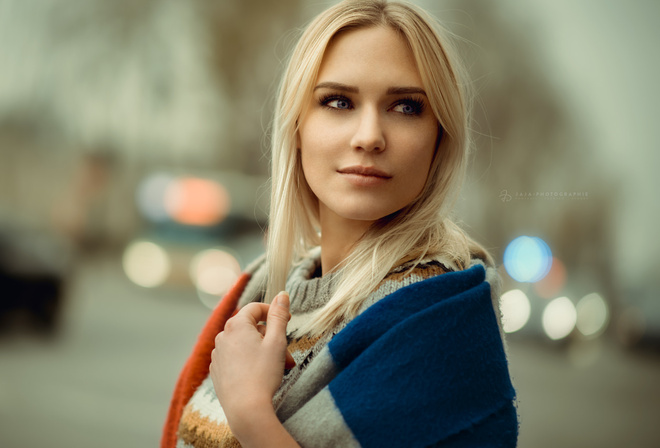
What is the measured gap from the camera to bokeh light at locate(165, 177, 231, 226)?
10672 mm

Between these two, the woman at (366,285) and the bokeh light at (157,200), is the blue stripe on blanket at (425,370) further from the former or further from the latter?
the bokeh light at (157,200)

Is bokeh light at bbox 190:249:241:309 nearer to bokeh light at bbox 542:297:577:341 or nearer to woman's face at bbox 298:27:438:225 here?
bokeh light at bbox 542:297:577:341

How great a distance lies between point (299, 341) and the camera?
53.3 inches

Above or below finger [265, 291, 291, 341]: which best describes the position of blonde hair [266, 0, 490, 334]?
above

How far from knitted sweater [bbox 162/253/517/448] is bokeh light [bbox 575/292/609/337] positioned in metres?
8.84

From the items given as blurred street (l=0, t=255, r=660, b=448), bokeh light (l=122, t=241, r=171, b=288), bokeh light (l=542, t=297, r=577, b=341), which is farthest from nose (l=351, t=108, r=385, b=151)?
bokeh light (l=122, t=241, r=171, b=288)

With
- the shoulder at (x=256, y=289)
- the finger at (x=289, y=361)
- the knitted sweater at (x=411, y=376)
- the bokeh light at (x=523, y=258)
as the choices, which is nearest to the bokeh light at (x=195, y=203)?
the bokeh light at (x=523, y=258)

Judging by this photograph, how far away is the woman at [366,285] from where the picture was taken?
113 centimetres

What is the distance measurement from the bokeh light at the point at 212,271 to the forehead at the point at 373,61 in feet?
28.0

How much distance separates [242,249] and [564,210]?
4732mm

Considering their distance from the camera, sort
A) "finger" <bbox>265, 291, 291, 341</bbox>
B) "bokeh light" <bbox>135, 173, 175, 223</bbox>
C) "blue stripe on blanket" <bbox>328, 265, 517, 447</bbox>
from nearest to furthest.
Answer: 1. "blue stripe on blanket" <bbox>328, 265, 517, 447</bbox>
2. "finger" <bbox>265, 291, 291, 341</bbox>
3. "bokeh light" <bbox>135, 173, 175, 223</bbox>

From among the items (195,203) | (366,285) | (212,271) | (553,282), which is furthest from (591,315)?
(366,285)

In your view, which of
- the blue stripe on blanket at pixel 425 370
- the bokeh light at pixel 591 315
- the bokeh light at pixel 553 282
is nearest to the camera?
the blue stripe on blanket at pixel 425 370

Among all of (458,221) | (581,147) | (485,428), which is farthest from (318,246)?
(581,147)
